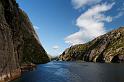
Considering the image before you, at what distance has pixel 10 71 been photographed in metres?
78.1

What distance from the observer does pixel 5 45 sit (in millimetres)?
72625

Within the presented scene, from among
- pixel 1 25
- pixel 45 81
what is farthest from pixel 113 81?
pixel 1 25

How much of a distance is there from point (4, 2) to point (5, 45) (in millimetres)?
21892

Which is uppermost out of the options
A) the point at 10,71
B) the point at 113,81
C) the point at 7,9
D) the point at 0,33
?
the point at 7,9

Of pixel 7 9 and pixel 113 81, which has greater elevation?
pixel 7 9

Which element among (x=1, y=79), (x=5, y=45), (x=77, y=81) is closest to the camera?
(x=1, y=79)

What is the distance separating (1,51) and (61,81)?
25.6 meters

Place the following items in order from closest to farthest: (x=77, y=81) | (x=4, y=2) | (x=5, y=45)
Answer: (x=5, y=45)
(x=77, y=81)
(x=4, y=2)

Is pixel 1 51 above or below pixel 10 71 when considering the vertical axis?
above

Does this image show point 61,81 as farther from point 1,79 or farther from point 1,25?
point 1,25

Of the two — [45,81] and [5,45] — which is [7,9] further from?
[45,81]

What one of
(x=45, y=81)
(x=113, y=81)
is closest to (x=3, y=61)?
(x=45, y=81)

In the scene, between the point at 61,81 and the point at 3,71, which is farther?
the point at 61,81

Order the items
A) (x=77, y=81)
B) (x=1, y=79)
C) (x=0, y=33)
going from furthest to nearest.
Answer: (x=77, y=81)
(x=0, y=33)
(x=1, y=79)
